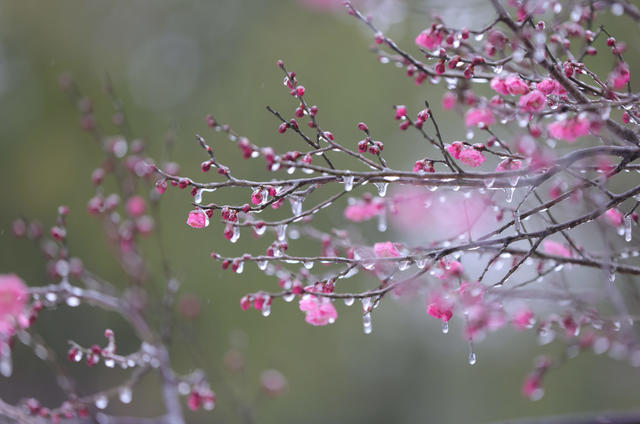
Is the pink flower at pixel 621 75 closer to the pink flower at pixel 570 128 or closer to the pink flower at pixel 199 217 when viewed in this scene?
the pink flower at pixel 570 128

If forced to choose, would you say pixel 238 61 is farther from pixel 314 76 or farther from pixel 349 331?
pixel 349 331

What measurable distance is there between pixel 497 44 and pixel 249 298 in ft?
2.80

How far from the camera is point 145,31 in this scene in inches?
231

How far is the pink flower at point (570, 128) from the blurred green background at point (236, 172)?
3.68 metres

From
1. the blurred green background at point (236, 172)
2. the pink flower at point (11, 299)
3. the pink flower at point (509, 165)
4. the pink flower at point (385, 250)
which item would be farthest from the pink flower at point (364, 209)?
the blurred green background at point (236, 172)

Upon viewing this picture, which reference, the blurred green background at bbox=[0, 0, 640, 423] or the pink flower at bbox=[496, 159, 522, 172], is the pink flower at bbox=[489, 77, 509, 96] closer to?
the pink flower at bbox=[496, 159, 522, 172]

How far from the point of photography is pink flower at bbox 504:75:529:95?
1.38 metres

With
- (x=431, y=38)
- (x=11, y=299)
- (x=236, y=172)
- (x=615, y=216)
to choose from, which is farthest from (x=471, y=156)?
(x=236, y=172)

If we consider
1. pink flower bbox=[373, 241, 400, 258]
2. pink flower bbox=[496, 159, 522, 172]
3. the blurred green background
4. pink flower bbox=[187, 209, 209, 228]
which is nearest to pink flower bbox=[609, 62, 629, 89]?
pink flower bbox=[496, 159, 522, 172]

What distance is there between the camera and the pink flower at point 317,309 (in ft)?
4.84

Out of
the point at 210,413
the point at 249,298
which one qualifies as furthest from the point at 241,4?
the point at 249,298

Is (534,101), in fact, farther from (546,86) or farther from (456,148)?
(456,148)

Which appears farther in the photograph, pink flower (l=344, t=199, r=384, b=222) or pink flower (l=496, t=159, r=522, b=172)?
pink flower (l=344, t=199, r=384, b=222)

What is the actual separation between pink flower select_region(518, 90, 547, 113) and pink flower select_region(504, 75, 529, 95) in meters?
0.04
